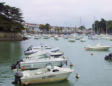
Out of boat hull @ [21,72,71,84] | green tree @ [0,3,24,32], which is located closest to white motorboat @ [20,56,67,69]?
boat hull @ [21,72,71,84]

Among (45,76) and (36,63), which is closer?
(45,76)

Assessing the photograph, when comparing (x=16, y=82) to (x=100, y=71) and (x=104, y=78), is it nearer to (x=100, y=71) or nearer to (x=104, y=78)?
(x=104, y=78)

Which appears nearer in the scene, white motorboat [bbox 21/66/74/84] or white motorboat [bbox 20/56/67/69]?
white motorboat [bbox 21/66/74/84]

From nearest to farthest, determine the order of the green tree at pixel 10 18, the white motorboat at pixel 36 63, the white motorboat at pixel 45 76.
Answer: the white motorboat at pixel 45 76
the white motorboat at pixel 36 63
the green tree at pixel 10 18

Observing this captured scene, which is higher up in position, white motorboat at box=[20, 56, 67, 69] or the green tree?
the green tree

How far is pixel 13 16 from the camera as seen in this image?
96.0 metres

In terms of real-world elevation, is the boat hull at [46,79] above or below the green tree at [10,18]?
below

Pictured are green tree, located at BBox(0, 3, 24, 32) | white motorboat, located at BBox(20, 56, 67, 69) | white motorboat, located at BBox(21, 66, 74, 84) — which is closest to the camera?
white motorboat, located at BBox(21, 66, 74, 84)

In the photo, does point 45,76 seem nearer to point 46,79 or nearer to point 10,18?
point 46,79

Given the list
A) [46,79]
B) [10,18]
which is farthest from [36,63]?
[10,18]

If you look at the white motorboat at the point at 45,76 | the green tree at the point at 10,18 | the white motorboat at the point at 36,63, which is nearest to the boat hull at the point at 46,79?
the white motorboat at the point at 45,76

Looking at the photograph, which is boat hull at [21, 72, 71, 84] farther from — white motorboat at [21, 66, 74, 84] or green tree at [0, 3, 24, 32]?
green tree at [0, 3, 24, 32]

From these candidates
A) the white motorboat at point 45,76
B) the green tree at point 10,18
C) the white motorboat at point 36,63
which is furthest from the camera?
the green tree at point 10,18

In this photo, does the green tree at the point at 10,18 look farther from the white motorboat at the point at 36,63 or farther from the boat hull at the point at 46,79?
the boat hull at the point at 46,79
